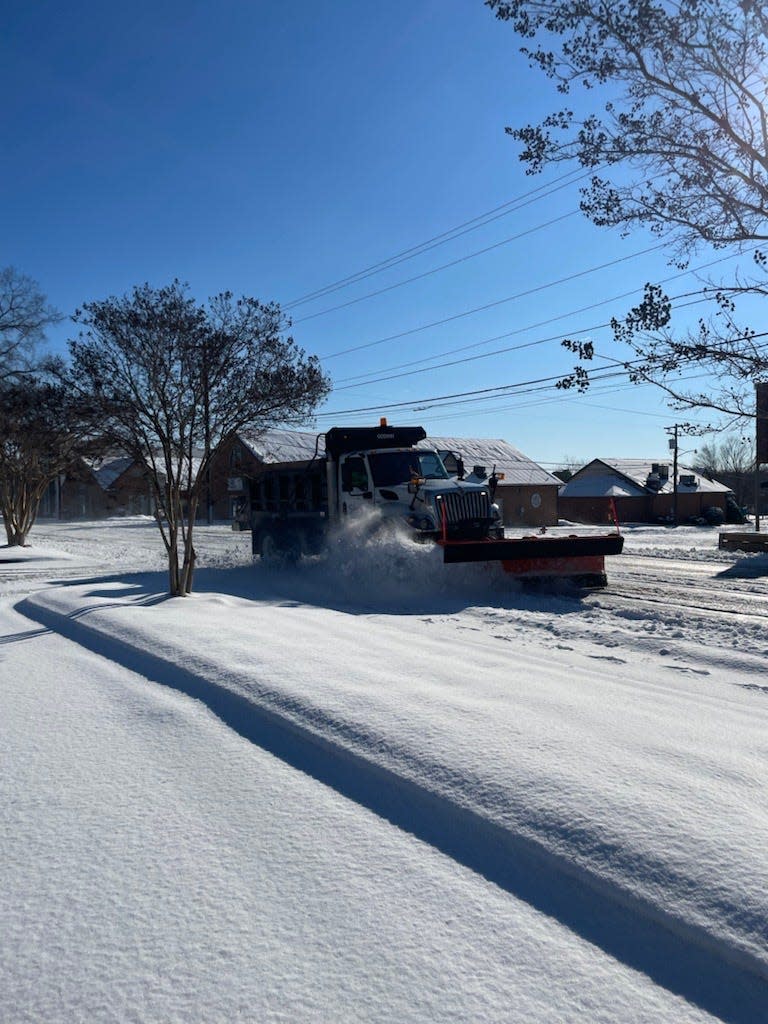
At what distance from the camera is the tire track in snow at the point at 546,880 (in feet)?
8.23

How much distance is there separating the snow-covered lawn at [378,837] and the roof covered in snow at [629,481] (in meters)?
53.5

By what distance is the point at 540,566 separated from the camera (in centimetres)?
1306

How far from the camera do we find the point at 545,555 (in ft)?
42.7

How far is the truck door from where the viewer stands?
14461 mm

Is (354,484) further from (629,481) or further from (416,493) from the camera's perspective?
(629,481)

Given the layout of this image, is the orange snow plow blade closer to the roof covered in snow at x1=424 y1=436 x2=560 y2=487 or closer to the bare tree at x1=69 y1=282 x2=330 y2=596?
the bare tree at x1=69 y1=282 x2=330 y2=596

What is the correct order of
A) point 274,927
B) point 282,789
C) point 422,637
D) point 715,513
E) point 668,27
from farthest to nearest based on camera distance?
point 715,513 < point 668,27 < point 422,637 < point 282,789 < point 274,927

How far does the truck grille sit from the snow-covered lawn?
6.45 meters

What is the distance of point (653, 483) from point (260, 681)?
57756 millimetres

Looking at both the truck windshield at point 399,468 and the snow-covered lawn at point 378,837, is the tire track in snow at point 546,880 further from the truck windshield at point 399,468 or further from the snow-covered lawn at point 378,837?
the truck windshield at point 399,468

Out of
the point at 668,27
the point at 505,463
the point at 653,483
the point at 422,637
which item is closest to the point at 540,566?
the point at 422,637

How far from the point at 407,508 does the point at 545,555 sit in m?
2.44

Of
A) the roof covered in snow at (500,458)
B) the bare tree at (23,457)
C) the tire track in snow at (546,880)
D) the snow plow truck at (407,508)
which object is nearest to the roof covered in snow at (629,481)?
the roof covered in snow at (500,458)

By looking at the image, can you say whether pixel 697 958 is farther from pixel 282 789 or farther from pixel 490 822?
pixel 282 789
